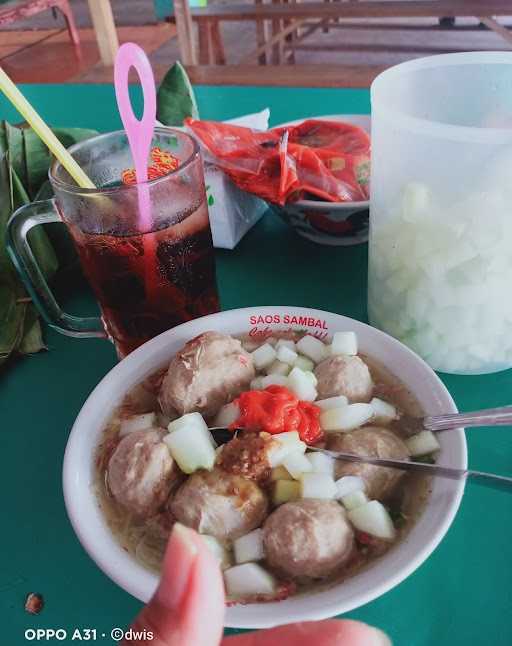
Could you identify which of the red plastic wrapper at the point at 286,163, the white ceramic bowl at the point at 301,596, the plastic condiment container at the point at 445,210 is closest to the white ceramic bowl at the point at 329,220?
the red plastic wrapper at the point at 286,163

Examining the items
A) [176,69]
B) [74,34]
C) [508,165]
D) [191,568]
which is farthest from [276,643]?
[74,34]

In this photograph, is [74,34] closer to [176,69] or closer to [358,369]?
[176,69]

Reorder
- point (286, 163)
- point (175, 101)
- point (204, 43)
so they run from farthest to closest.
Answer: point (204, 43) → point (175, 101) → point (286, 163)

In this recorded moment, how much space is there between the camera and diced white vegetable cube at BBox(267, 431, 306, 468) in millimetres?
540

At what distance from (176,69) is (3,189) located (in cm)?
41

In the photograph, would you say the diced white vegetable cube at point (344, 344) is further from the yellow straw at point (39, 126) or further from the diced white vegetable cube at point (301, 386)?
the yellow straw at point (39, 126)

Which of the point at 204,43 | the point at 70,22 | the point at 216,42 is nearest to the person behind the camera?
the point at 204,43

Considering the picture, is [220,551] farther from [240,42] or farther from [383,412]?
[240,42]

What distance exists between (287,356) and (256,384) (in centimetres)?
5

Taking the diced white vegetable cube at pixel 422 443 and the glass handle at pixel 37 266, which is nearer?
the diced white vegetable cube at pixel 422 443

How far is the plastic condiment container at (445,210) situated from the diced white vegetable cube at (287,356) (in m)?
0.15

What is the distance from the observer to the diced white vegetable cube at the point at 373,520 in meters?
0.50

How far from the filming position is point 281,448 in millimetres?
541

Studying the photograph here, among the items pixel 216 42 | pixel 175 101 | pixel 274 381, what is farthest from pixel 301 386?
pixel 216 42
